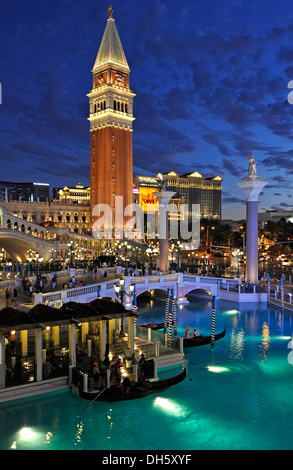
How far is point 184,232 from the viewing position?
123m

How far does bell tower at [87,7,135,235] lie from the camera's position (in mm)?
94188

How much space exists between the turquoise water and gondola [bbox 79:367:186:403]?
31 cm

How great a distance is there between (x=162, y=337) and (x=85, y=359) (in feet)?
13.6

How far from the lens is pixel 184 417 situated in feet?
49.3

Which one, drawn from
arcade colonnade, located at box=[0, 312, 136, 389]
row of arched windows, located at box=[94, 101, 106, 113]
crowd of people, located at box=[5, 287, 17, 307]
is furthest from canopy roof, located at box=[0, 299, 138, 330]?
row of arched windows, located at box=[94, 101, 106, 113]

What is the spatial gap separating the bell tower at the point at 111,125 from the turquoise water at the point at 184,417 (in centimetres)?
7560

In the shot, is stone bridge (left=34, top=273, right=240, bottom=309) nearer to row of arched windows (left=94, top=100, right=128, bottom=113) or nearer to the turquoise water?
the turquoise water

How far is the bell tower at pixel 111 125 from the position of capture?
309 ft

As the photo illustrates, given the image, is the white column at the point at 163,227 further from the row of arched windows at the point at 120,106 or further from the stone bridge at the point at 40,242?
the row of arched windows at the point at 120,106

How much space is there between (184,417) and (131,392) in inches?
86.4

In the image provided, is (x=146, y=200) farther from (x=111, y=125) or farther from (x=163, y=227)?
(x=163, y=227)

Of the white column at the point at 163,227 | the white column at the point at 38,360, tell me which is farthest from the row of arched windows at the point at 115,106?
the white column at the point at 38,360

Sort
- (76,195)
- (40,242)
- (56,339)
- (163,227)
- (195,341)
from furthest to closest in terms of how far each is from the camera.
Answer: (76,195) < (40,242) < (163,227) < (195,341) < (56,339)

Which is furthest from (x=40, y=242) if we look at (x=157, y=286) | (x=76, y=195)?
(x=76, y=195)
